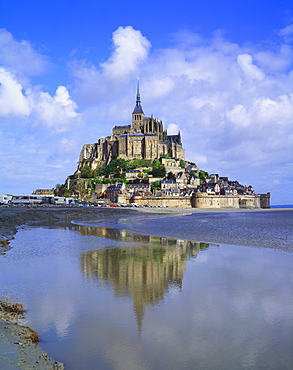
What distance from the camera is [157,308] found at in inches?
309

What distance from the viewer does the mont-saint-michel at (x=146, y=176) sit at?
295ft

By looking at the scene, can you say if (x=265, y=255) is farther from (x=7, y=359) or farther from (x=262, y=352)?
(x=7, y=359)

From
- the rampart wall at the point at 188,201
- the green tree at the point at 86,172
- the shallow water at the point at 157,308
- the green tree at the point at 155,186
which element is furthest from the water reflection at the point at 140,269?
the green tree at the point at 86,172

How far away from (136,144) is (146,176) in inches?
571

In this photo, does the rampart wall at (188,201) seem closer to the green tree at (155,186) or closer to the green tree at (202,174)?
the green tree at (155,186)

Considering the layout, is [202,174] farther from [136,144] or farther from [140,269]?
[140,269]

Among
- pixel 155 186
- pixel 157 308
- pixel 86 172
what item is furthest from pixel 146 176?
pixel 157 308

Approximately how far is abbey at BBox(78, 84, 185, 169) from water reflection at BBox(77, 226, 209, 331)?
296ft

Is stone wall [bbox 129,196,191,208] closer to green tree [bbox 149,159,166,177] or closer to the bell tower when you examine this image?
green tree [bbox 149,159,166,177]

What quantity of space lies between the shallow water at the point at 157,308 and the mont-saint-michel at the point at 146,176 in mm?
75171

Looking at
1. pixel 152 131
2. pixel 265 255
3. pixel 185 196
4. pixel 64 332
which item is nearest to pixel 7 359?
pixel 64 332

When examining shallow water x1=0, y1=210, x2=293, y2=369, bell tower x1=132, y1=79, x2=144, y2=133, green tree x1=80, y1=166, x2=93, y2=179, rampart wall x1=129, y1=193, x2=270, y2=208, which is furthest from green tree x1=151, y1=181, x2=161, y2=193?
shallow water x1=0, y1=210, x2=293, y2=369

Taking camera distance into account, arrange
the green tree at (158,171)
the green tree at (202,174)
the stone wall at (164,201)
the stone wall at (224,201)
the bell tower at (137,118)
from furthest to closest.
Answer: the bell tower at (137,118), the green tree at (202,174), the green tree at (158,171), the stone wall at (224,201), the stone wall at (164,201)

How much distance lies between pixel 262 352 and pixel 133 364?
218cm
